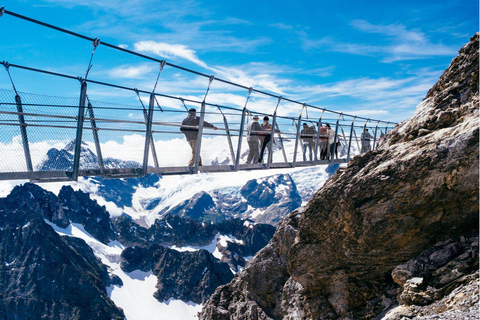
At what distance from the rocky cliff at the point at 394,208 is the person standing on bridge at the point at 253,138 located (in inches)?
222

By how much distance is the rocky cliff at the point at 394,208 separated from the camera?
883 cm

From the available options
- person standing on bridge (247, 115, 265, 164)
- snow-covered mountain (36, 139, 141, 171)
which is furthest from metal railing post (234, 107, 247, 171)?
snow-covered mountain (36, 139, 141, 171)

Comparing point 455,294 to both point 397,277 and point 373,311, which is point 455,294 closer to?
point 397,277

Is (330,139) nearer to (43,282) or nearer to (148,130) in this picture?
(148,130)

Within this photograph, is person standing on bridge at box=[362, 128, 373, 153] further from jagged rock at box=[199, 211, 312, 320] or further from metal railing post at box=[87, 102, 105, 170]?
metal railing post at box=[87, 102, 105, 170]

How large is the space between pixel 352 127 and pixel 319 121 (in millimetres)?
4277

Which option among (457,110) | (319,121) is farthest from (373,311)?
(319,121)

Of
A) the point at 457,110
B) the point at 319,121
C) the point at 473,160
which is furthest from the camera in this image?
the point at 319,121

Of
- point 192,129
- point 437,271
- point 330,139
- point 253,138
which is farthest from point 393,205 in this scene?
point 330,139

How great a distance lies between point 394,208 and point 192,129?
25.5 feet

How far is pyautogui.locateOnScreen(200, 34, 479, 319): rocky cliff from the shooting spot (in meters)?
8.83

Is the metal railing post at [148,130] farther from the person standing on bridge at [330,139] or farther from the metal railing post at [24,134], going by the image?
the person standing on bridge at [330,139]

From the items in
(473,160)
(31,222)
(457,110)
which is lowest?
(31,222)

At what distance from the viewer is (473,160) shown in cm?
830
